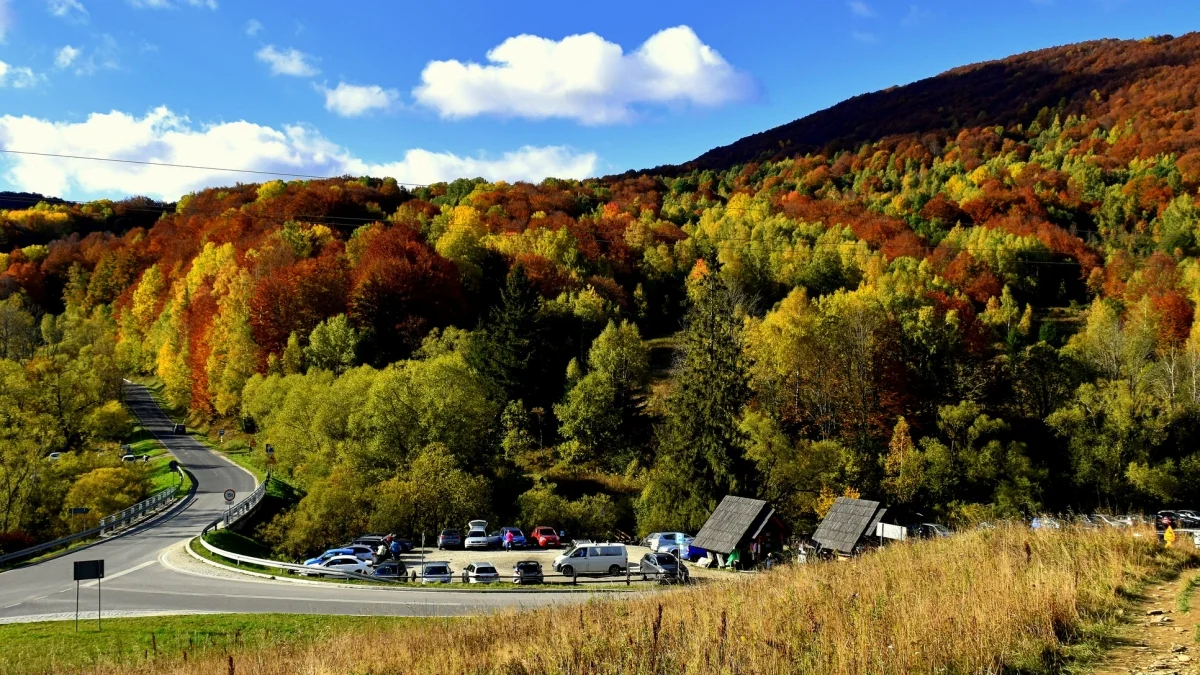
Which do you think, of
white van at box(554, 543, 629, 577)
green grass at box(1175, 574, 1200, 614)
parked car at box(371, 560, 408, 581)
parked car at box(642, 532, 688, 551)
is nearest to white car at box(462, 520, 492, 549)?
parked car at box(371, 560, 408, 581)

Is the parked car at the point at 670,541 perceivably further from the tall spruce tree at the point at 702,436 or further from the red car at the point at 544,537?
the red car at the point at 544,537

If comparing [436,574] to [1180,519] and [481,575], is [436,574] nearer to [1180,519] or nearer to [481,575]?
[481,575]

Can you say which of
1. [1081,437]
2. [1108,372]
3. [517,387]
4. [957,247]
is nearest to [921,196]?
[957,247]

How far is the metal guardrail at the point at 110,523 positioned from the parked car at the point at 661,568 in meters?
24.9

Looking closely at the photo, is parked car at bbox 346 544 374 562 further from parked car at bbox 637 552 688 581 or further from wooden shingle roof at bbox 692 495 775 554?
wooden shingle roof at bbox 692 495 775 554

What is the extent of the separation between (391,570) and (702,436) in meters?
22.4

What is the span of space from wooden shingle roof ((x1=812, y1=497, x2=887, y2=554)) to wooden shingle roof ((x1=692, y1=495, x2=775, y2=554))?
2.97 meters

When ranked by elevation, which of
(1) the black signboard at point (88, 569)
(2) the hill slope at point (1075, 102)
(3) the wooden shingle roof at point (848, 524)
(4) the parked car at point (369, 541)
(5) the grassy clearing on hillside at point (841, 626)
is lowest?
(4) the parked car at point (369, 541)

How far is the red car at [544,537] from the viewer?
1548 inches

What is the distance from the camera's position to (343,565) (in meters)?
28.6

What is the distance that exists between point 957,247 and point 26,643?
95.7m

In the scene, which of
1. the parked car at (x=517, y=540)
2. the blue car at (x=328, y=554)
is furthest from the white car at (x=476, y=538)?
the blue car at (x=328, y=554)

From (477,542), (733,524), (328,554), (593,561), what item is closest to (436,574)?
(593,561)

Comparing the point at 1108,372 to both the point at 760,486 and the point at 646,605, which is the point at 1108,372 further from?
the point at 646,605
